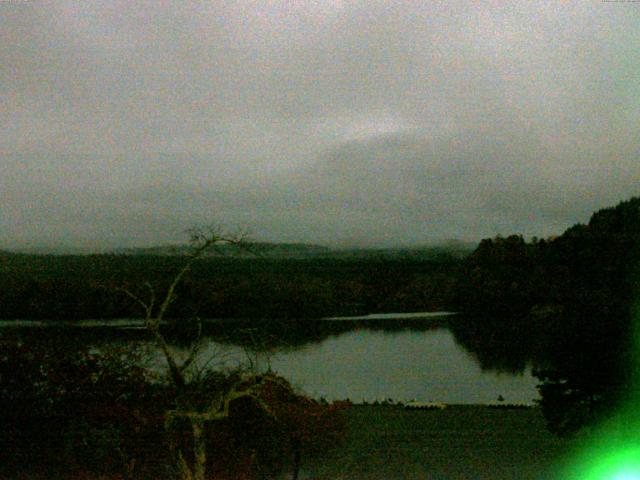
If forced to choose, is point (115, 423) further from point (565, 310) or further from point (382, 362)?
point (382, 362)

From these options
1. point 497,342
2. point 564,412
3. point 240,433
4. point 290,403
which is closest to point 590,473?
point 564,412

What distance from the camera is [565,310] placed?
12.3 m

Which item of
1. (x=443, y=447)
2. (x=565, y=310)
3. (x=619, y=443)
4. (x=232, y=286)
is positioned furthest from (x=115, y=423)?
(x=232, y=286)

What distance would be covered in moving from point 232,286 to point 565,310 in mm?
17388

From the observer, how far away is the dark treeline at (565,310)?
9398mm

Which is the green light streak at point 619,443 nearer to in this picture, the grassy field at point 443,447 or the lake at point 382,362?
the grassy field at point 443,447

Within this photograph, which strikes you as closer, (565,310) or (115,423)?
(115,423)

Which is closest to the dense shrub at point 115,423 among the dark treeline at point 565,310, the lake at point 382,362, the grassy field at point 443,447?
the grassy field at point 443,447

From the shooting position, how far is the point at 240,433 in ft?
30.5

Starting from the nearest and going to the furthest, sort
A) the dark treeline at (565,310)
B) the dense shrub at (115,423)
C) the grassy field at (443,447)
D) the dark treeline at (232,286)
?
the dense shrub at (115,423), the dark treeline at (565,310), the grassy field at (443,447), the dark treeline at (232,286)

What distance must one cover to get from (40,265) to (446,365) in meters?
17.5

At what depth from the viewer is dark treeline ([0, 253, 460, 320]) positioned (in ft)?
49.9

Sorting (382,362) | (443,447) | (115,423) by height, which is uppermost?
(115,423)

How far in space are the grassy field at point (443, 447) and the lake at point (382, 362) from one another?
293cm
